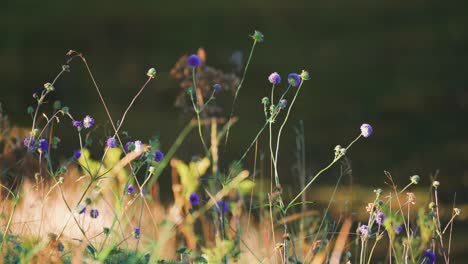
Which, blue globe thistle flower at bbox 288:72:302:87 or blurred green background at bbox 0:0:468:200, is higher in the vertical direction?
blue globe thistle flower at bbox 288:72:302:87

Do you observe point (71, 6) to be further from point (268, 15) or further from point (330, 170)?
point (330, 170)

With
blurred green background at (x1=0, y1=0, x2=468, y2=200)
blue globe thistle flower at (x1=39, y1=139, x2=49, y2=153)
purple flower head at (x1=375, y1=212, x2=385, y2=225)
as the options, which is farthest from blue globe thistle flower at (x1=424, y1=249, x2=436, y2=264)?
blurred green background at (x1=0, y1=0, x2=468, y2=200)

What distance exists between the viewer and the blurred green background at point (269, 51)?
41.0ft

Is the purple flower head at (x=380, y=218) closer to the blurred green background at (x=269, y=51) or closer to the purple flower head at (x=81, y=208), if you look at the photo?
the purple flower head at (x=81, y=208)

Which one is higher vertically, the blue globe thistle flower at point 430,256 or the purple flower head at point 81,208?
the purple flower head at point 81,208

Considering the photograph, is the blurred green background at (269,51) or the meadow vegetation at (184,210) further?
the blurred green background at (269,51)

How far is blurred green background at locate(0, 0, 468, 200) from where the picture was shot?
492 inches

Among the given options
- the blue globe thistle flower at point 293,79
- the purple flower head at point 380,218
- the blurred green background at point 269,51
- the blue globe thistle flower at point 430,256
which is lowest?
the blurred green background at point 269,51

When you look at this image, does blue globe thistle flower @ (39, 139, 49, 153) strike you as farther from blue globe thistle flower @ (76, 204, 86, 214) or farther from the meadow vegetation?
blue globe thistle flower @ (76, 204, 86, 214)

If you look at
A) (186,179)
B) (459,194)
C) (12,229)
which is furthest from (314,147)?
(186,179)

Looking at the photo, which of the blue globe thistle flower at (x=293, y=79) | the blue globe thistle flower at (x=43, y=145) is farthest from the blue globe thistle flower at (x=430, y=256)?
the blue globe thistle flower at (x=43, y=145)

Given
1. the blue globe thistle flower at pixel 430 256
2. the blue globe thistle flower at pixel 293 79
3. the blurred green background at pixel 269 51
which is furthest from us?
the blurred green background at pixel 269 51

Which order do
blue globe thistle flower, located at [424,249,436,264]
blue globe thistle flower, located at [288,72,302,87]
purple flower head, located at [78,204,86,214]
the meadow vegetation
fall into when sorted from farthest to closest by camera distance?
blue globe thistle flower, located at [424,249,436,264] → blue globe thistle flower, located at [288,72,302,87] → purple flower head, located at [78,204,86,214] → the meadow vegetation

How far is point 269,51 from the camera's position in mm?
14250
